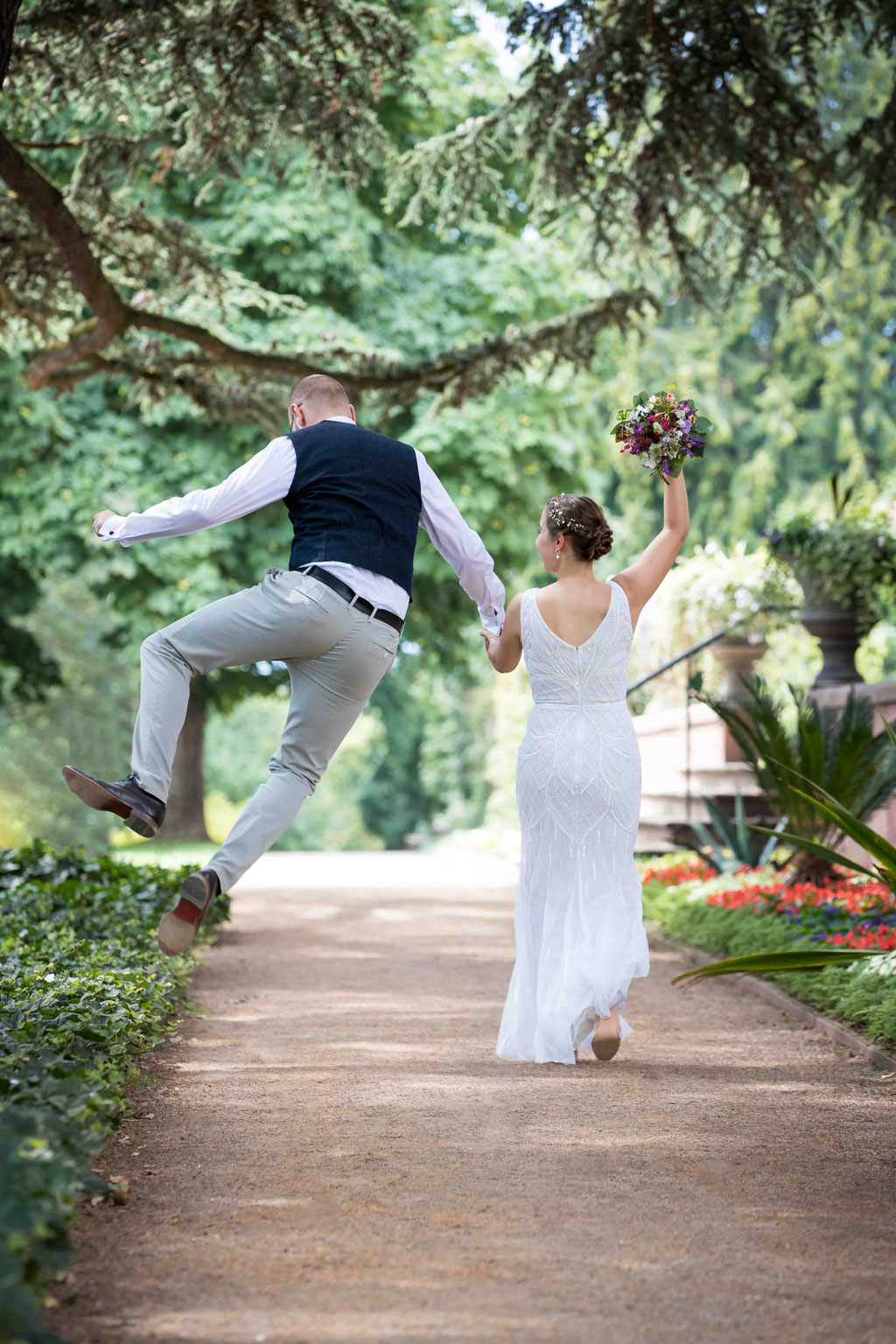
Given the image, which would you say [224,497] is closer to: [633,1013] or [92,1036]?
[92,1036]

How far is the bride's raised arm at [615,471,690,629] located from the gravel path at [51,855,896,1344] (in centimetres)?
187

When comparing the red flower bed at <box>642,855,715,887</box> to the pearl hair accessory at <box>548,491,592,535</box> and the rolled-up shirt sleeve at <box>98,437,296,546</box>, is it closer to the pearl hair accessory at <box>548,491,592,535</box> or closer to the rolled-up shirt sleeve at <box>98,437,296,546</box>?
the pearl hair accessory at <box>548,491,592,535</box>

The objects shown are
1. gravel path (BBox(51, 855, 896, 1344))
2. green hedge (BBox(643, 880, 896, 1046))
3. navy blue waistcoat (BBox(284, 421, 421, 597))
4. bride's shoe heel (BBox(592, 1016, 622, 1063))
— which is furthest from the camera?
green hedge (BBox(643, 880, 896, 1046))

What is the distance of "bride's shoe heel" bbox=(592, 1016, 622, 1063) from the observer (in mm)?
4934

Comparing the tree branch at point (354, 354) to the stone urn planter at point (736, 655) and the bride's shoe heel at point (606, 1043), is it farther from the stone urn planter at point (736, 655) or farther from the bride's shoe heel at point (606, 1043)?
the bride's shoe heel at point (606, 1043)

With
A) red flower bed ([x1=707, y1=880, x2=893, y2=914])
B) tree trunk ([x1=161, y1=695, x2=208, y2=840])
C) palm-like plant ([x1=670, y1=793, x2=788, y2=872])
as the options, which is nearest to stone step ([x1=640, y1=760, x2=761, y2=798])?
palm-like plant ([x1=670, y1=793, x2=788, y2=872])

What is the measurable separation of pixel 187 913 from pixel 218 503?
4.68 feet

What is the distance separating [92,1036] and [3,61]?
3.69 m

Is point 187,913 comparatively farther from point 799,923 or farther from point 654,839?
point 654,839

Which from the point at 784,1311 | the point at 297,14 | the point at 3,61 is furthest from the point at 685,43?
the point at 784,1311

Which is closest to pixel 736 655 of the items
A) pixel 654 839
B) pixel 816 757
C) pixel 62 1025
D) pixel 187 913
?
pixel 654 839

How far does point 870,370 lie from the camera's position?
93.8 feet

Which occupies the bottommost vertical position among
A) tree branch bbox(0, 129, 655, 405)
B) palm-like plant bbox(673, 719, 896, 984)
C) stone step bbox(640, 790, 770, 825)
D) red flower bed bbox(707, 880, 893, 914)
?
red flower bed bbox(707, 880, 893, 914)

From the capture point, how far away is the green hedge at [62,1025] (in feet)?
8.20
